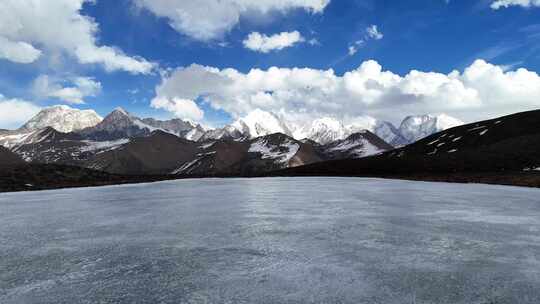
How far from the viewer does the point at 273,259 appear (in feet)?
30.1

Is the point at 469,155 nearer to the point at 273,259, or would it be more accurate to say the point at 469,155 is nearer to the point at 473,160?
the point at 473,160

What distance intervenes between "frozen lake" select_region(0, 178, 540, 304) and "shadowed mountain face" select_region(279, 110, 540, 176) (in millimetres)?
47532

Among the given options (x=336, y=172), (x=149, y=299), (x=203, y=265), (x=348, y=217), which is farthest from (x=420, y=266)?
(x=336, y=172)

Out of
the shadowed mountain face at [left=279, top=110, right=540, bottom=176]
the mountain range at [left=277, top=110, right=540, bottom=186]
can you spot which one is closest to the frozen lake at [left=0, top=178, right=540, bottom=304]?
the mountain range at [left=277, top=110, right=540, bottom=186]

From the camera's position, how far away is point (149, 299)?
21.5 ft

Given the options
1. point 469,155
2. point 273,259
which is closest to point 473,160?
point 469,155

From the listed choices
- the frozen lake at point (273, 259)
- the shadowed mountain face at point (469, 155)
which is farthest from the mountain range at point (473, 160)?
the frozen lake at point (273, 259)

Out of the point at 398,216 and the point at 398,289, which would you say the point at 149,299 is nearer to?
the point at 398,289

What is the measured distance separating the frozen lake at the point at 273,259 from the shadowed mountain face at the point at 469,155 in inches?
1871

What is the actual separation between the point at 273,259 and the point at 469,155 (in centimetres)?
6814

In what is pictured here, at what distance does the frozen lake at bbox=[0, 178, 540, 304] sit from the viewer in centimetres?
685

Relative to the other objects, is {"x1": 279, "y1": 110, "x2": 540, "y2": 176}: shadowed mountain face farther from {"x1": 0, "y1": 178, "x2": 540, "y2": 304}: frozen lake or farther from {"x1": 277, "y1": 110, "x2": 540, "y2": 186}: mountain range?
{"x1": 0, "y1": 178, "x2": 540, "y2": 304}: frozen lake

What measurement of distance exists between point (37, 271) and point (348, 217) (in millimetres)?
11309

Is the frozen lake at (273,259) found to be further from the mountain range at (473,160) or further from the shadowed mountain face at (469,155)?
the shadowed mountain face at (469,155)
